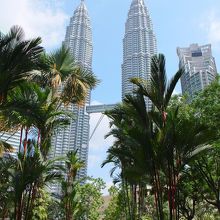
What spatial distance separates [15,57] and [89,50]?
2909 centimetres

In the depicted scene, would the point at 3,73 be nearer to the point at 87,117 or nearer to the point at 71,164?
the point at 71,164

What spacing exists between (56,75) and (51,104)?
1.54 metres

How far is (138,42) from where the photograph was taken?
44812 mm

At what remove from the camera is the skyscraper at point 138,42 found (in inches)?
1308

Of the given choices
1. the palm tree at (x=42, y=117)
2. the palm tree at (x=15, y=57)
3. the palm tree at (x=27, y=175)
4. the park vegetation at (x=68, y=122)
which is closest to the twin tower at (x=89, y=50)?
the park vegetation at (x=68, y=122)

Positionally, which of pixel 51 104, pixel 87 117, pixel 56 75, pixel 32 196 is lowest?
pixel 32 196

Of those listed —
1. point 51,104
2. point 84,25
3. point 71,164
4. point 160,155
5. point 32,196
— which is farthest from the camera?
point 84,25

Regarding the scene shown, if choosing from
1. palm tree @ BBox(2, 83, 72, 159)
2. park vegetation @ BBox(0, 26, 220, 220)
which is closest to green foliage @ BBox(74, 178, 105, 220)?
park vegetation @ BBox(0, 26, 220, 220)

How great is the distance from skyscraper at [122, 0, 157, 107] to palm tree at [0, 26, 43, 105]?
24.2 metres

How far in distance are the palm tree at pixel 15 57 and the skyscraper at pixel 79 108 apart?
157 inches

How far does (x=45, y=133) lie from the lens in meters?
8.86

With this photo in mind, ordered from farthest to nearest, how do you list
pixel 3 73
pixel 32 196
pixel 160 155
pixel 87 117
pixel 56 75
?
1. pixel 87 117
2. pixel 56 75
3. pixel 32 196
4. pixel 160 155
5. pixel 3 73

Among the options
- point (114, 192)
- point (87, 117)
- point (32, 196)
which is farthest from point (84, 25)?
point (32, 196)

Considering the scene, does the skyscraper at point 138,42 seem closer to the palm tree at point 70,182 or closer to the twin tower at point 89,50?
the twin tower at point 89,50
